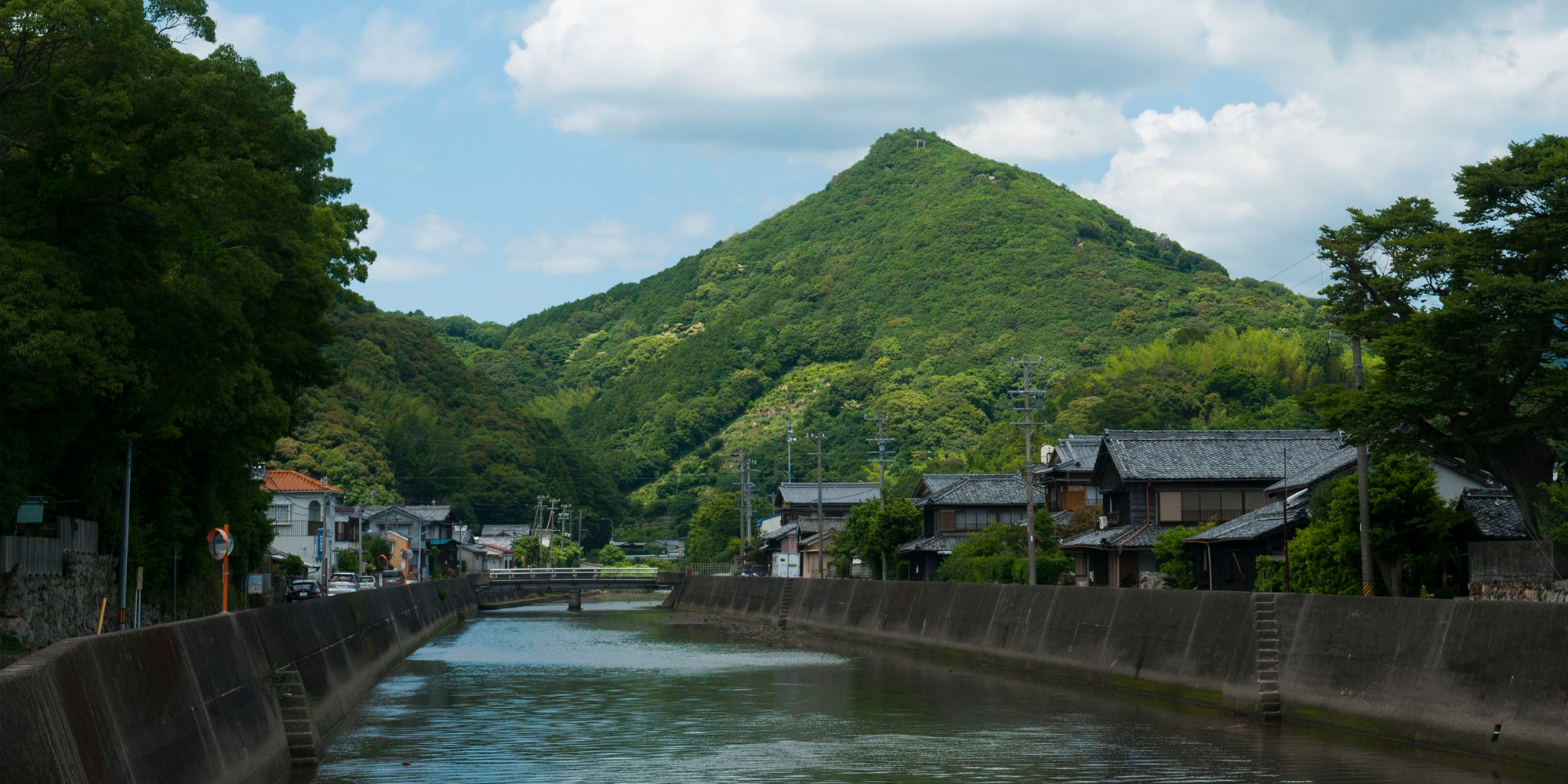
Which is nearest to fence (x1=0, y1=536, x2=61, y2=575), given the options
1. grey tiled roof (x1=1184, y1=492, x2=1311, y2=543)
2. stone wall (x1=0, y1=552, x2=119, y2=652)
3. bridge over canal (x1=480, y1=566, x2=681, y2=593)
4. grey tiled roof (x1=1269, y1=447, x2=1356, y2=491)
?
stone wall (x1=0, y1=552, x2=119, y2=652)

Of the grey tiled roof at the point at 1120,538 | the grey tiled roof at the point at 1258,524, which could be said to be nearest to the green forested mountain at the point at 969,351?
the grey tiled roof at the point at 1120,538

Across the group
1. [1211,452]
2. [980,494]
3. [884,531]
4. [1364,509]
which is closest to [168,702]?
[1364,509]

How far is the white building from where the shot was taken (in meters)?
101

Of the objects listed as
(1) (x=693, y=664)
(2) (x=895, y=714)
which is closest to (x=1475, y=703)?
(2) (x=895, y=714)

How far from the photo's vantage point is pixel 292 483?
10325 centimetres

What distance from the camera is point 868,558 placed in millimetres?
86688

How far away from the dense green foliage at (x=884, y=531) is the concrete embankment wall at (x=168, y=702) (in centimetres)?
5446

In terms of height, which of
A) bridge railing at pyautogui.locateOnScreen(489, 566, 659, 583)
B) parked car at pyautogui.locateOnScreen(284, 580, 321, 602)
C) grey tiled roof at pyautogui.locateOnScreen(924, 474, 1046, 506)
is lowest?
bridge railing at pyautogui.locateOnScreen(489, 566, 659, 583)

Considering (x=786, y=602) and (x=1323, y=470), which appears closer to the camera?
(x=1323, y=470)

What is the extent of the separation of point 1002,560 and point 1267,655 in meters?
37.5

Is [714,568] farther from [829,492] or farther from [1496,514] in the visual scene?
[1496,514]

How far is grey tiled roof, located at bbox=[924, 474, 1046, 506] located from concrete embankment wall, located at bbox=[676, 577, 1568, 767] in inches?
1437

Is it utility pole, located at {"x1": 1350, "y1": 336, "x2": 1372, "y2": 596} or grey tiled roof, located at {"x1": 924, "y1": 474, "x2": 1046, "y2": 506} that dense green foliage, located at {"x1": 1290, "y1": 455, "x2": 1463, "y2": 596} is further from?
grey tiled roof, located at {"x1": 924, "y1": 474, "x2": 1046, "y2": 506}

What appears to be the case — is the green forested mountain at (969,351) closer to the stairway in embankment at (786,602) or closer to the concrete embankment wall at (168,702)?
the stairway in embankment at (786,602)
